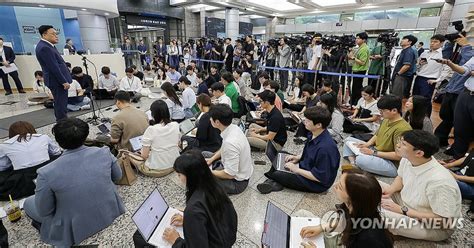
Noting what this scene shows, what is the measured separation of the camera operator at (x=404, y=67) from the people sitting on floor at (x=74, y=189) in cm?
464

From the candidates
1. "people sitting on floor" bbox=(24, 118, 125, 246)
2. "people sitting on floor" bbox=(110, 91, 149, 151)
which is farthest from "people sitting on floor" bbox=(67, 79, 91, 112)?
"people sitting on floor" bbox=(24, 118, 125, 246)

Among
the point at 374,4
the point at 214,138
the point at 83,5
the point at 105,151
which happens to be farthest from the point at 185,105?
the point at 374,4

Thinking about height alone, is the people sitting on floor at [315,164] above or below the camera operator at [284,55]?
below

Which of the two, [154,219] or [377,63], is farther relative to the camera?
[377,63]

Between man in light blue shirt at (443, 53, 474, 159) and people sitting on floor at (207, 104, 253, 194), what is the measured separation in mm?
2411

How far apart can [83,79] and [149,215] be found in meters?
5.05

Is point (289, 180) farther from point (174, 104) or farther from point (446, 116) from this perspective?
point (446, 116)

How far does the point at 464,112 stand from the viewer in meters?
2.57

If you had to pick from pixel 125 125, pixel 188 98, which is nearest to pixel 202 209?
pixel 125 125

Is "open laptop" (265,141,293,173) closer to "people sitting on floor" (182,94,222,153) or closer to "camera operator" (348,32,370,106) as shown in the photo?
"people sitting on floor" (182,94,222,153)

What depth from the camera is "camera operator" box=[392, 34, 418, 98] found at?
3.97m

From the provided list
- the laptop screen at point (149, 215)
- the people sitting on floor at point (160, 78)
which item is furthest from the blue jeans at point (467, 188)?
the people sitting on floor at point (160, 78)

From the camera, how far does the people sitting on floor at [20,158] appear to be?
77.8 inches

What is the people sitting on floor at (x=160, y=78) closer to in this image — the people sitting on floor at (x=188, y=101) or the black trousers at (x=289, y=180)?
the people sitting on floor at (x=188, y=101)
